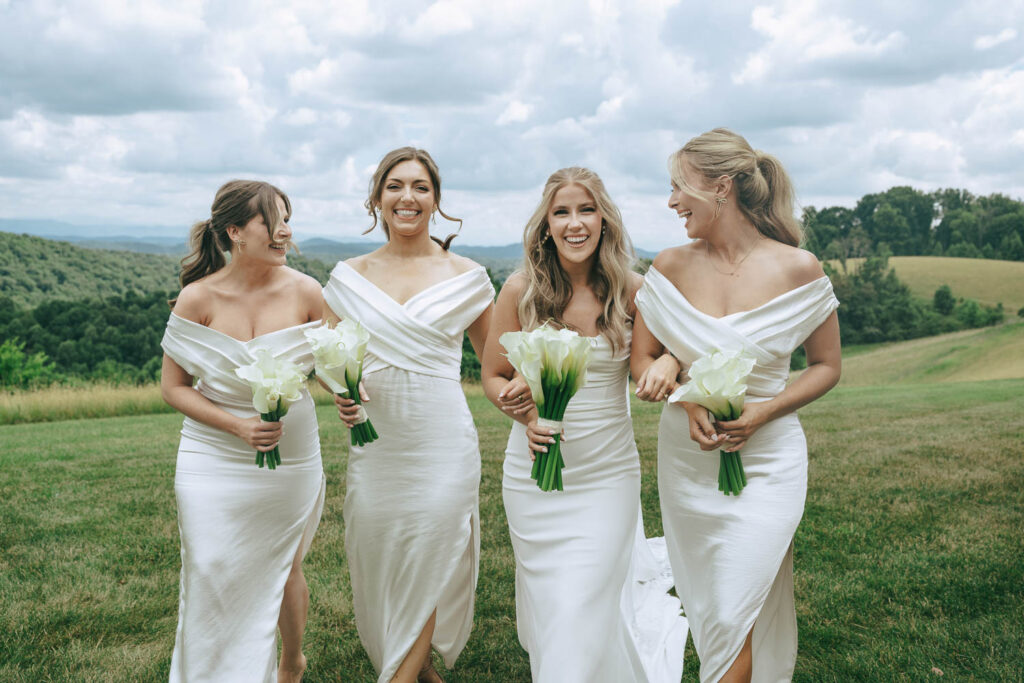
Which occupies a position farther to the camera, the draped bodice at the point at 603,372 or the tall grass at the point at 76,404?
the tall grass at the point at 76,404

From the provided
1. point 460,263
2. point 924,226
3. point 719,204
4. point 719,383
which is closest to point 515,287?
point 460,263

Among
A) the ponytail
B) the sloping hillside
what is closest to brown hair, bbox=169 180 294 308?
the ponytail

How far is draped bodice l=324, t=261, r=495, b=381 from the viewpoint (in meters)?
4.74

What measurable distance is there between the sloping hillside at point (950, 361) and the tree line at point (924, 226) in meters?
39.6

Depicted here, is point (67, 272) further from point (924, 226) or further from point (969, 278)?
point (924, 226)

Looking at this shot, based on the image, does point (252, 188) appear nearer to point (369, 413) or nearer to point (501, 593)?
point (369, 413)

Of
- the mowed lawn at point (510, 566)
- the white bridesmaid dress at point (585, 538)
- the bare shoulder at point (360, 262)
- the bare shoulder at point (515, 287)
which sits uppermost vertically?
the bare shoulder at point (360, 262)

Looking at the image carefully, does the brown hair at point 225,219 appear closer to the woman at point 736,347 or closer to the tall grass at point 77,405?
the woman at point 736,347

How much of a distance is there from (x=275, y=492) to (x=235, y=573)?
469 millimetres

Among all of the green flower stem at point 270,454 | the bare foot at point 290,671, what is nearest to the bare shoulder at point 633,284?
the green flower stem at point 270,454

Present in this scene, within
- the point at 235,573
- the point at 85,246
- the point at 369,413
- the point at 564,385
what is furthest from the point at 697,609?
the point at 85,246

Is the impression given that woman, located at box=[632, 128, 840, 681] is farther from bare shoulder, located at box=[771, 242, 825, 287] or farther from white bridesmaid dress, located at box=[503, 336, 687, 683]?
white bridesmaid dress, located at box=[503, 336, 687, 683]

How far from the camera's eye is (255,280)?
4703mm

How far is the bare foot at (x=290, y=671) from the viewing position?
16.7 feet
